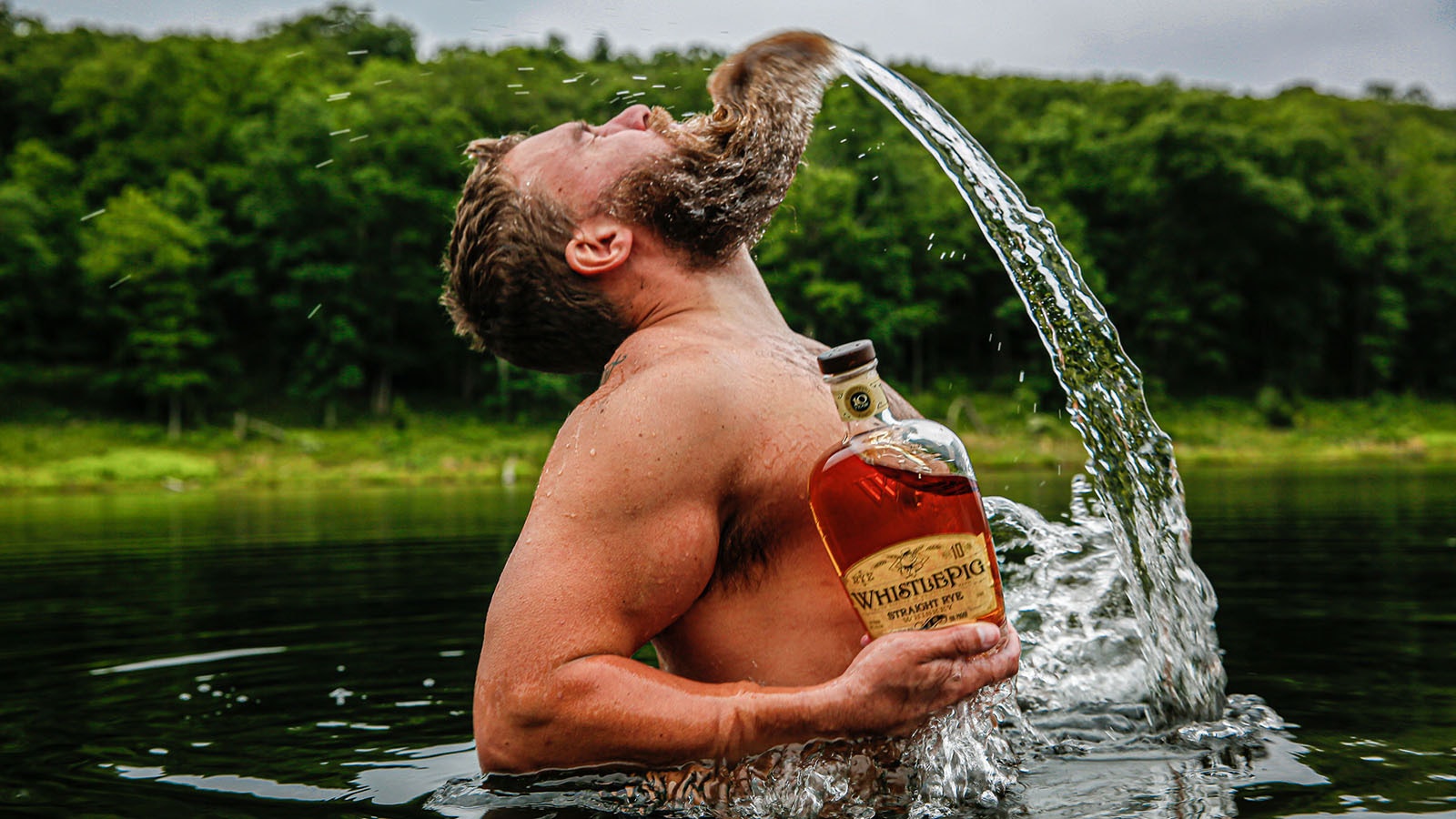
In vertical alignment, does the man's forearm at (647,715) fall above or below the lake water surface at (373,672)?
above

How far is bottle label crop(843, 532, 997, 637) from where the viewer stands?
88.2 inches

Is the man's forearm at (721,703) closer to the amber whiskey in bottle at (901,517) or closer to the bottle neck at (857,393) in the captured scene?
the amber whiskey in bottle at (901,517)

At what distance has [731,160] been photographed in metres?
2.67

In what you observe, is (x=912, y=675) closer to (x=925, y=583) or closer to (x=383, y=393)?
(x=925, y=583)

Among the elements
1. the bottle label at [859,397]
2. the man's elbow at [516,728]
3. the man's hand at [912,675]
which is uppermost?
the bottle label at [859,397]

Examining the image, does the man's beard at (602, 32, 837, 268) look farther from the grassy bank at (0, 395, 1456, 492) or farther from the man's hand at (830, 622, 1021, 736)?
the grassy bank at (0, 395, 1456, 492)

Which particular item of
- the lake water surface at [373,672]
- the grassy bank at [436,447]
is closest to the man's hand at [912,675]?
the lake water surface at [373,672]

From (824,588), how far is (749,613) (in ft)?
0.53

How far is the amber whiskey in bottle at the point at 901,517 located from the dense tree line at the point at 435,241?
35084 millimetres

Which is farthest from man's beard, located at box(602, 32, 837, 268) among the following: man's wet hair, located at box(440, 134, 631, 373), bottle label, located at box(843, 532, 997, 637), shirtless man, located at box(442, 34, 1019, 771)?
bottle label, located at box(843, 532, 997, 637)

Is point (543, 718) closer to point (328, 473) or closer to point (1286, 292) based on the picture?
point (328, 473)

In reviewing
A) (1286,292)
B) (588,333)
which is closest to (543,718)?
(588,333)

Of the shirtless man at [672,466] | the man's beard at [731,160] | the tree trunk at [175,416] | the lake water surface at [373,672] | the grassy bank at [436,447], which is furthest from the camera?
the tree trunk at [175,416]

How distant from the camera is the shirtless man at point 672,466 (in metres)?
2.28
